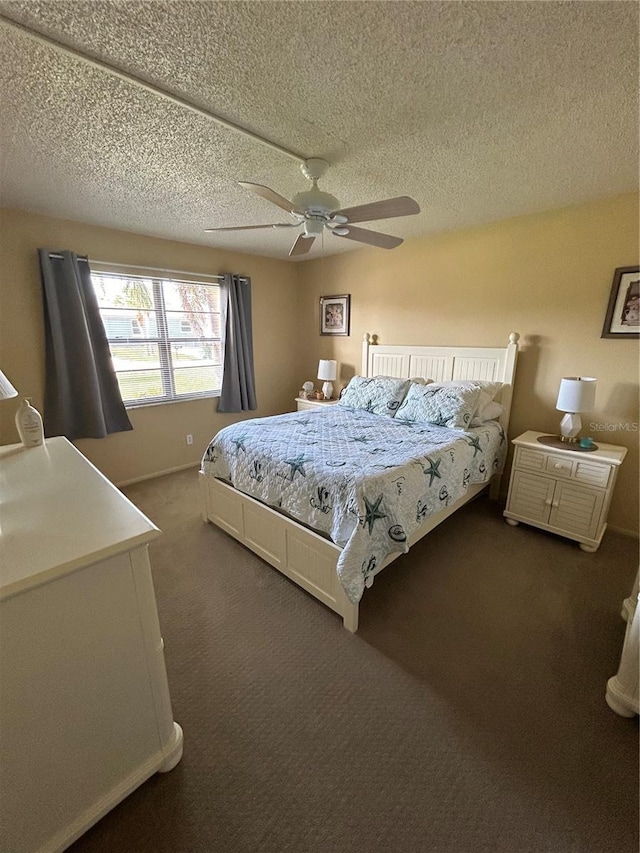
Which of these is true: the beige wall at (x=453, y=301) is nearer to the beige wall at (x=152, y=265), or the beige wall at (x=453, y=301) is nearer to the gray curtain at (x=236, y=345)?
the beige wall at (x=152, y=265)

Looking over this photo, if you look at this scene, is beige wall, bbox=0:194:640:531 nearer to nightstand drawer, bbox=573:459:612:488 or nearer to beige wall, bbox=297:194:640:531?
beige wall, bbox=297:194:640:531

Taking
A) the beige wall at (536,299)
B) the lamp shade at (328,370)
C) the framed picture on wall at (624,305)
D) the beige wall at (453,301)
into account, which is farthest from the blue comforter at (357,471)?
the lamp shade at (328,370)

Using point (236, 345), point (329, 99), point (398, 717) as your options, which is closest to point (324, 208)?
point (329, 99)

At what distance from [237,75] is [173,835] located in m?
2.55

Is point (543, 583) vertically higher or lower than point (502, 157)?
lower

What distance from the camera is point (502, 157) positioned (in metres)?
1.87

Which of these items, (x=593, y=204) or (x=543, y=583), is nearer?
(x=543, y=583)

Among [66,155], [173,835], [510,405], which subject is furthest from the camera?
[510,405]

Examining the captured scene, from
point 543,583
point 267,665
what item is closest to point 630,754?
point 543,583

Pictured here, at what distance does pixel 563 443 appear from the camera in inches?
102

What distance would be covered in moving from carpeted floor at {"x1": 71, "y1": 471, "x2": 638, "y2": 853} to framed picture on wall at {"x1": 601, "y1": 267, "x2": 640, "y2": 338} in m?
1.59

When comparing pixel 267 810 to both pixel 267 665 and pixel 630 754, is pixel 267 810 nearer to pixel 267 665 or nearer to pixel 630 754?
pixel 267 665

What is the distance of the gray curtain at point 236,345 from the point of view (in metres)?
3.91

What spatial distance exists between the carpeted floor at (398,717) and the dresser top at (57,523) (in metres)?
0.93
